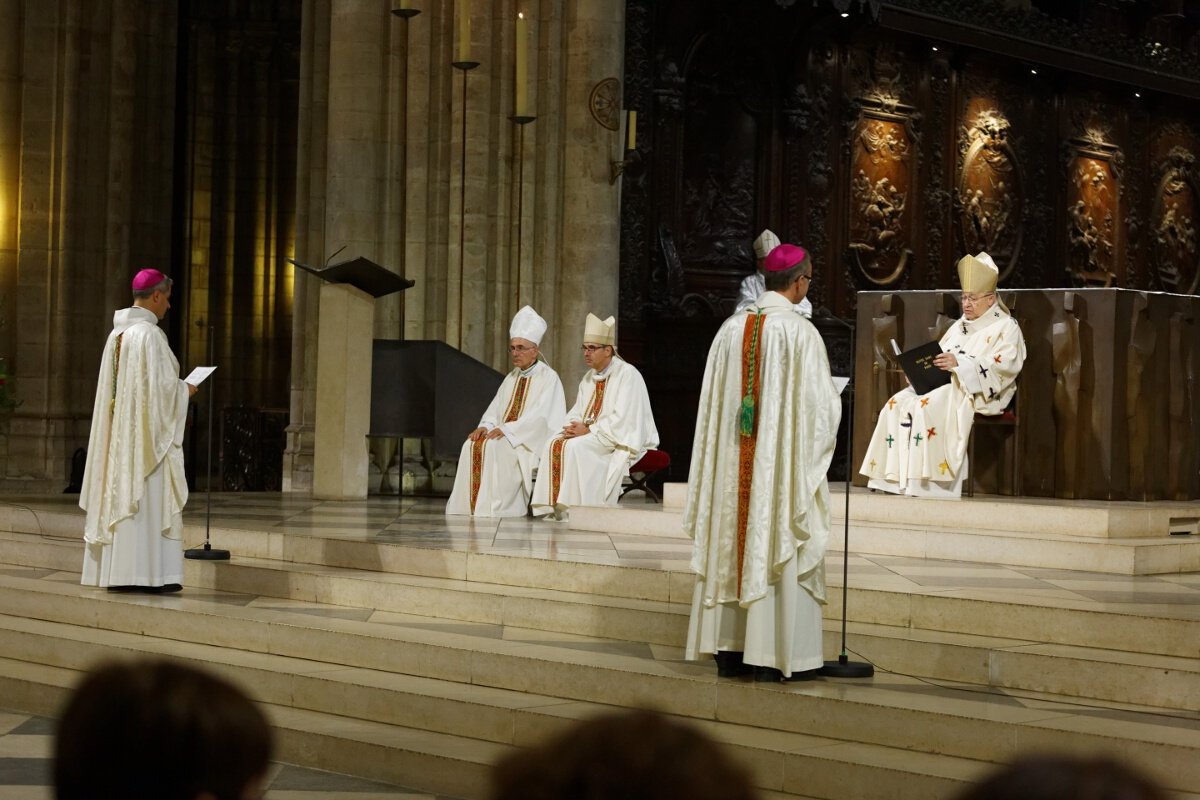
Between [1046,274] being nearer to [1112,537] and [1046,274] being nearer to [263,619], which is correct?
[1112,537]

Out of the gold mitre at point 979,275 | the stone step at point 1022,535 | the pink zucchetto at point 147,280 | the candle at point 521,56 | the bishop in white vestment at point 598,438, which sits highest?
the candle at point 521,56

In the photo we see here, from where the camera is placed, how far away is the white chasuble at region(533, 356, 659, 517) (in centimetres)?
1091

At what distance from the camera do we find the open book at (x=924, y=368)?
948 centimetres

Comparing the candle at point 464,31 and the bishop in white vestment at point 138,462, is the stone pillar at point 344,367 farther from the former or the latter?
the bishop in white vestment at point 138,462

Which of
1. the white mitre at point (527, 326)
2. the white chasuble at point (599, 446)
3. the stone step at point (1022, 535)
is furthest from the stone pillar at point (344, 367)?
the stone step at point (1022, 535)

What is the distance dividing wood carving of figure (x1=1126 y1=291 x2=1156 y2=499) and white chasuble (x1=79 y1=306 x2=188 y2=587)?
16.9 ft

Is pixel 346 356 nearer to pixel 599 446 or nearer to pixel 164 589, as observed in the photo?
pixel 599 446

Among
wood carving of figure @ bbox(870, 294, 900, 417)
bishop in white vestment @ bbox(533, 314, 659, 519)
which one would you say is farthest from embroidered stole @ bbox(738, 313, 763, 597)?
bishop in white vestment @ bbox(533, 314, 659, 519)

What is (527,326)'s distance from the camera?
11.5 m

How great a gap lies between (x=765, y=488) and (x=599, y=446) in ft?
15.8

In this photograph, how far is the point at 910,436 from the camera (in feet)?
32.0

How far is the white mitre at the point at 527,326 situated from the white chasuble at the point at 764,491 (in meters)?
4.97

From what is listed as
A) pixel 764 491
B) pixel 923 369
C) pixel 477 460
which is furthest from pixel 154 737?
pixel 477 460

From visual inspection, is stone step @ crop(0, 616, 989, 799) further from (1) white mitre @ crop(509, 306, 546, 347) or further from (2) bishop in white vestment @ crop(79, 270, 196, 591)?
(1) white mitre @ crop(509, 306, 546, 347)
